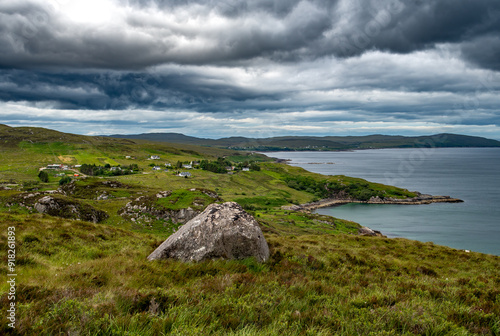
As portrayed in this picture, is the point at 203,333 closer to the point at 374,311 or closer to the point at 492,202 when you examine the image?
the point at 374,311

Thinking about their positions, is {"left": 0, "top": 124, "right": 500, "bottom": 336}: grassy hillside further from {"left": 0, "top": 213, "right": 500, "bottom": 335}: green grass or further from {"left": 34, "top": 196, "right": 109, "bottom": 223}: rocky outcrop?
{"left": 34, "top": 196, "right": 109, "bottom": 223}: rocky outcrop

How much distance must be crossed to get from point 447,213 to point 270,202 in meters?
78.5

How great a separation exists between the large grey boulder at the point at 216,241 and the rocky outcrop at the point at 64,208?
3398 centimetres

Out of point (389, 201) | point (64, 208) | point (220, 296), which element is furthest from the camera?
point (389, 201)

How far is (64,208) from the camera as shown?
40562 mm

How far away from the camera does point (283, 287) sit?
873 centimetres

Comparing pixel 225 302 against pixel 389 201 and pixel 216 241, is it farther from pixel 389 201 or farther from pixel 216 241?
pixel 389 201

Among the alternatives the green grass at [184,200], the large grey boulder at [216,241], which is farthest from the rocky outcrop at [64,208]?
the large grey boulder at [216,241]

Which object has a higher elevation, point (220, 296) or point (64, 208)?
point (220, 296)

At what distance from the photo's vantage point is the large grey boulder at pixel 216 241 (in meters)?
11.8

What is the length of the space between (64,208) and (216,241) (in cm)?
3820

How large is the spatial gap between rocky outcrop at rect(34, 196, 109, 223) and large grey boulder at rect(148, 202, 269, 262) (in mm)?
33983

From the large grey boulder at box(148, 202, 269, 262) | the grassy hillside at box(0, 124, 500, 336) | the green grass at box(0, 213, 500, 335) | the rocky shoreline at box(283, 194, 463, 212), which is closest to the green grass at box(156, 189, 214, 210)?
the grassy hillside at box(0, 124, 500, 336)

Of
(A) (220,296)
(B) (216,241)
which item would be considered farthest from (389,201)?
(A) (220,296)
